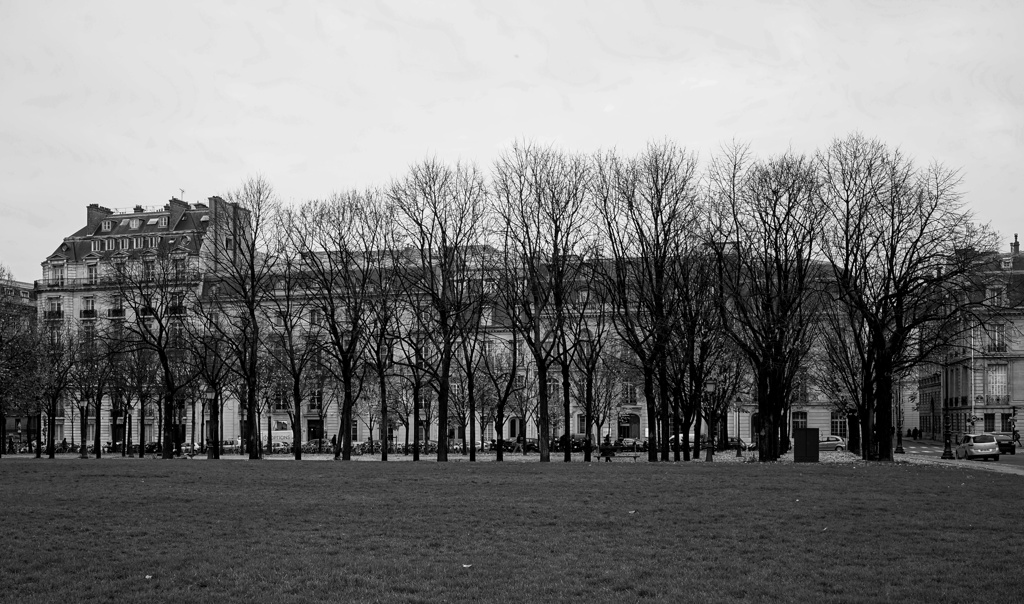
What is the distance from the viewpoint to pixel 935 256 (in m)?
39.4

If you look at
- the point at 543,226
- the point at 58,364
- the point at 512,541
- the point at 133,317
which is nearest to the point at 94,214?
the point at 133,317

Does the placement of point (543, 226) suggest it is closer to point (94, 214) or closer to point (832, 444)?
point (832, 444)

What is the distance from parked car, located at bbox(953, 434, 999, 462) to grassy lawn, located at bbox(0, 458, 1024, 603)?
34.3 meters

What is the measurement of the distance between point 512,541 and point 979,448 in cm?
5001

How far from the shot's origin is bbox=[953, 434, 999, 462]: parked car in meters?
58.3

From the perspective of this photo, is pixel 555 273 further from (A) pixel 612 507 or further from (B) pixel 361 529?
(B) pixel 361 529

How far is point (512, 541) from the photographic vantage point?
16.5 meters

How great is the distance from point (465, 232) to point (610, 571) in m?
38.0

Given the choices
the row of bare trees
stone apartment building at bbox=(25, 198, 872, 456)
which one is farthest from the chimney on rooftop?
the row of bare trees

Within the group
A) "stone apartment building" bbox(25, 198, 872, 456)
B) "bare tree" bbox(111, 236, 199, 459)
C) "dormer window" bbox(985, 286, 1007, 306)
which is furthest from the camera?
"stone apartment building" bbox(25, 198, 872, 456)

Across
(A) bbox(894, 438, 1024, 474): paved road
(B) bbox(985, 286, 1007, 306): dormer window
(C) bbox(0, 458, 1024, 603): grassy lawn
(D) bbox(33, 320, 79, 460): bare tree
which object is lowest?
(A) bbox(894, 438, 1024, 474): paved road

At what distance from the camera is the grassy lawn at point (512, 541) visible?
12.6 metres

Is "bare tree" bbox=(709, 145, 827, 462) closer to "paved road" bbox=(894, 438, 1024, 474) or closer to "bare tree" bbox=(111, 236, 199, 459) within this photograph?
"paved road" bbox=(894, 438, 1024, 474)

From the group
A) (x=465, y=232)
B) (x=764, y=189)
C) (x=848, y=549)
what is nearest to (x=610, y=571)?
(x=848, y=549)
